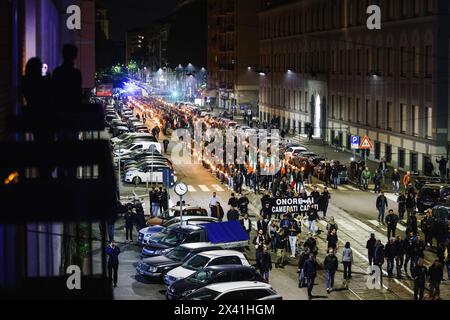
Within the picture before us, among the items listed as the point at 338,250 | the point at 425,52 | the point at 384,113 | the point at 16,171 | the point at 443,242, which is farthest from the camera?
the point at 384,113

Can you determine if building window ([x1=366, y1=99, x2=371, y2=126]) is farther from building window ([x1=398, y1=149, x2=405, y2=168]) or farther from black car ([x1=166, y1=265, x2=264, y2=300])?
black car ([x1=166, y1=265, x2=264, y2=300])

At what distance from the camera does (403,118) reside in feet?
179

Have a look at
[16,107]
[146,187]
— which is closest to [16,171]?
[16,107]

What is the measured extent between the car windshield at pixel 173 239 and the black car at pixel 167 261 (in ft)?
4.69

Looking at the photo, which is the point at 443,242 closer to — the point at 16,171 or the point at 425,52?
the point at 16,171

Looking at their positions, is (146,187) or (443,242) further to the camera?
(146,187)

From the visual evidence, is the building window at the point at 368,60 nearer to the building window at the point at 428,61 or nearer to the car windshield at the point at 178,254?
the building window at the point at 428,61

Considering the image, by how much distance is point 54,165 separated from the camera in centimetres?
622

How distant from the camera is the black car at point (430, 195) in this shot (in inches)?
1421

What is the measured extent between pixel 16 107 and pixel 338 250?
17.6m

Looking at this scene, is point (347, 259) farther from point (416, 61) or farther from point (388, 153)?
point (388, 153)

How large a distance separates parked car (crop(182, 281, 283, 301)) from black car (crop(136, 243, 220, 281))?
4.45 metres

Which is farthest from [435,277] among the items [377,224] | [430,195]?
[430,195]
